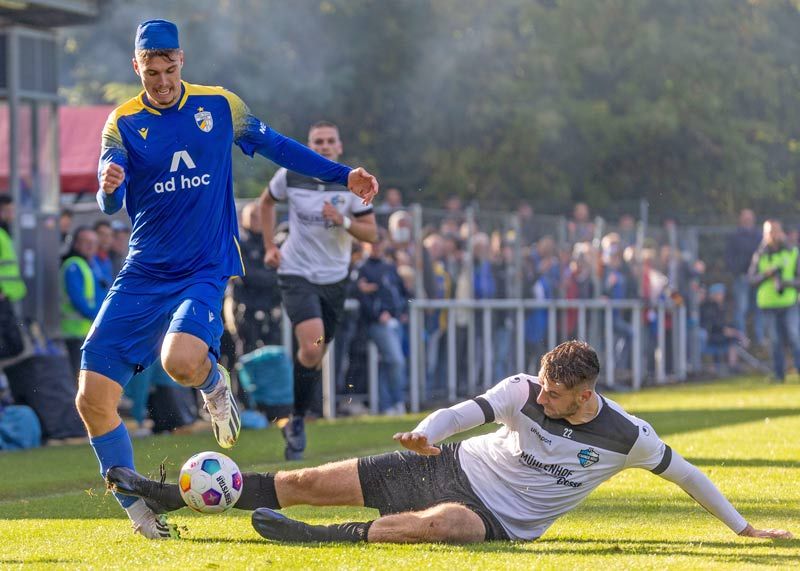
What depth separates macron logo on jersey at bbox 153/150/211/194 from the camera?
759cm

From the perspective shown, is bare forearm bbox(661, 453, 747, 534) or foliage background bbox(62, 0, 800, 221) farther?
foliage background bbox(62, 0, 800, 221)

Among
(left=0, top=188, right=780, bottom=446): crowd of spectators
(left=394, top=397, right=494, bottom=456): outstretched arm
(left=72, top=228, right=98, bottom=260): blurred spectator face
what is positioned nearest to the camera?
(left=394, top=397, right=494, bottom=456): outstretched arm

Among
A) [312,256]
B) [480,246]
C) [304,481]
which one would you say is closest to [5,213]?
[312,256]

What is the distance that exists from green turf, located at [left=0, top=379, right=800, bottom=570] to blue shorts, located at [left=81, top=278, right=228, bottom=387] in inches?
36.0

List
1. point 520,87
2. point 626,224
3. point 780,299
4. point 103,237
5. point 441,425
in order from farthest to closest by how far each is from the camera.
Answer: point 520,87, point 626,224, point 780,299, point 103,237, point 441,425

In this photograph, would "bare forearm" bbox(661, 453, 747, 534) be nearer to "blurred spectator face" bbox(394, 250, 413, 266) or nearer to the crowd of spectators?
the crowd of spectators

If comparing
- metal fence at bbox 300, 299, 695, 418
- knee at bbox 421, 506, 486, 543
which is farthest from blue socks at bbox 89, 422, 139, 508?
metal fence at bbox 300, 299, 695, 418

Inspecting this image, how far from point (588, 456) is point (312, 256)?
5592mm

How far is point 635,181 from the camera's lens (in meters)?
34.3

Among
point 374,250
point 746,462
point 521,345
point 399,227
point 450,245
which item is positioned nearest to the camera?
point 746,462

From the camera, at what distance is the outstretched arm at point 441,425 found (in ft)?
20.6

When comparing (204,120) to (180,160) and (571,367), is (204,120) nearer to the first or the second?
(180,160)

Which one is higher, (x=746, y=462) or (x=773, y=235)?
(x=773, y=235)

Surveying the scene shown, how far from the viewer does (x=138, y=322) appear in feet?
24.7
